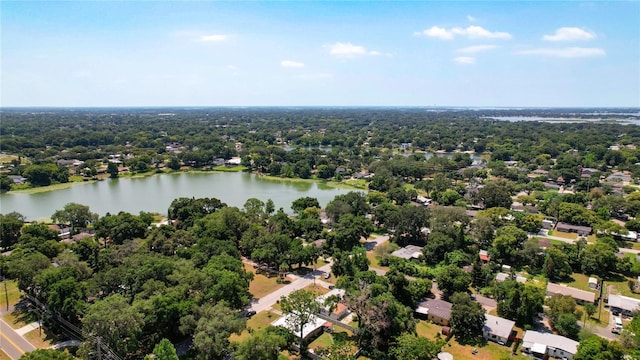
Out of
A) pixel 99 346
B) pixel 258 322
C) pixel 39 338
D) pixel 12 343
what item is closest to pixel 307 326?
pixel 258 322

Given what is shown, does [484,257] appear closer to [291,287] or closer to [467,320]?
[467,320]

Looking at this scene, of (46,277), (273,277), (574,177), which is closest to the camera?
(46,277)

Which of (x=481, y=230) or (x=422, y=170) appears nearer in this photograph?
(x=481, y=230)

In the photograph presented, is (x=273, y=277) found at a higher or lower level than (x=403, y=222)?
lower

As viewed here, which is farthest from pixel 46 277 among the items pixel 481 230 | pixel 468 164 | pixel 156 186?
pixel 468 164

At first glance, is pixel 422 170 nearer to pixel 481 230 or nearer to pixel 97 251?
pixel 481 230

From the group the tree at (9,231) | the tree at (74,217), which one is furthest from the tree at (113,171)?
the tree at (9,231)
